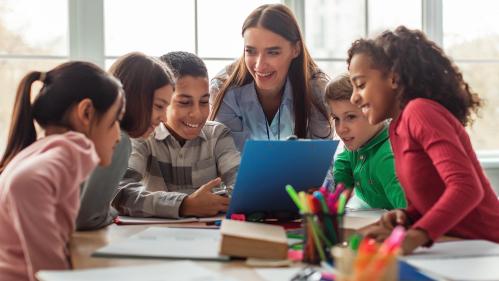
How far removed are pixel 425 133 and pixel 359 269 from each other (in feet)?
2.00

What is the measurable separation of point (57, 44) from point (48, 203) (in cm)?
187

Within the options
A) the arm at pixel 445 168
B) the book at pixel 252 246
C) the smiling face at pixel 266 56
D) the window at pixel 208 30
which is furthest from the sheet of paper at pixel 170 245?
the window at pixel 208 30

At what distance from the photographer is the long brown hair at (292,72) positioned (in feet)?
7.77

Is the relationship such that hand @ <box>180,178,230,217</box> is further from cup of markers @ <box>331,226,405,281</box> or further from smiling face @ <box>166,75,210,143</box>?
cup of markers @ <box>331,226,405,281</box>

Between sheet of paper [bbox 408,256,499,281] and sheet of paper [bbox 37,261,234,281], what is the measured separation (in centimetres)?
30

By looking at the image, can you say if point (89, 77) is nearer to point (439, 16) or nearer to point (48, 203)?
point (48, 203)

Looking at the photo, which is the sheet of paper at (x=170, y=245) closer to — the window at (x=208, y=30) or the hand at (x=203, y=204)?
the hand at (x=203, y=204)

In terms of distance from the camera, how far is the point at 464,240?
1.30 metres

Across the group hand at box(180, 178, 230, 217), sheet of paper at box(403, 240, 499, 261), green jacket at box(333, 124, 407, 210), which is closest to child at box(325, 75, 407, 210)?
green jacket at box(333, 124, 407, 210)

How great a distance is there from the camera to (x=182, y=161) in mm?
2078

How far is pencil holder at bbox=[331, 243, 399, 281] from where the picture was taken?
81 cm

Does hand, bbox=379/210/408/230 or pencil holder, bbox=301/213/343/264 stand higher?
pencil holder, bbox=301/213/343/264

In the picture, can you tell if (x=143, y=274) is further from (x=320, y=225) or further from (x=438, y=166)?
(x=438, y=166)

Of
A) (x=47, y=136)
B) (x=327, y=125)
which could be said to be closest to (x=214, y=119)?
(x=327, y=125)
